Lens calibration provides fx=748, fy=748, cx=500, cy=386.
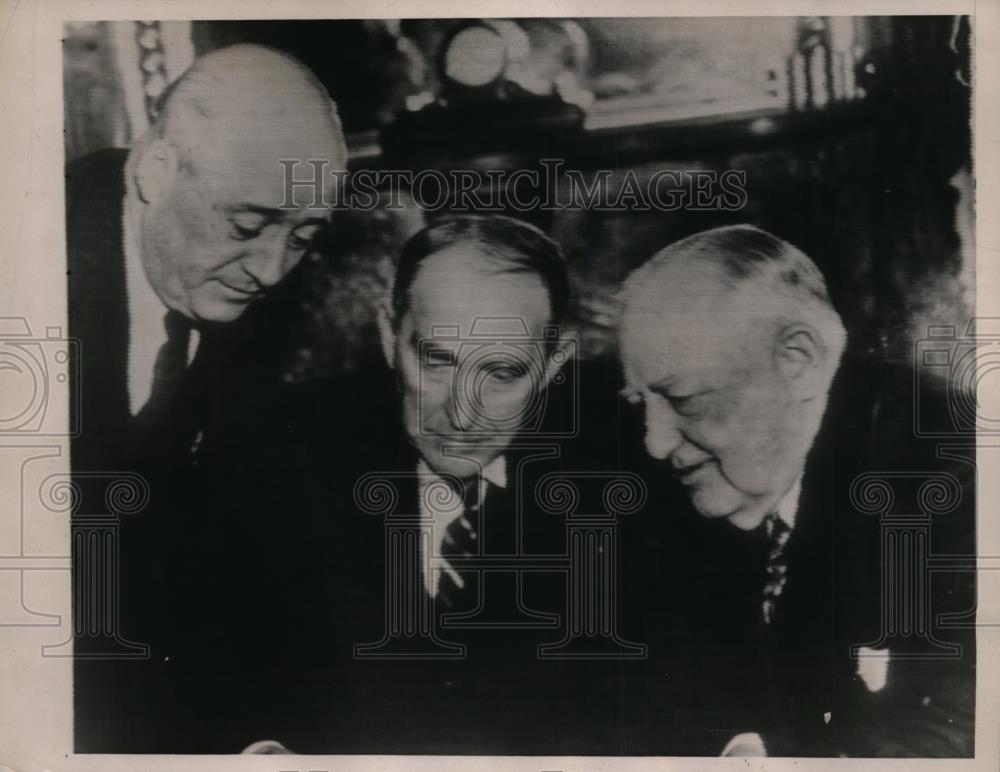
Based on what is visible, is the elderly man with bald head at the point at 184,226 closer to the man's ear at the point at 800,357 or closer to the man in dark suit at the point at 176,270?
the man in dark suit at the point at 176,270

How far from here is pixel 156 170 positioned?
1.47 meters

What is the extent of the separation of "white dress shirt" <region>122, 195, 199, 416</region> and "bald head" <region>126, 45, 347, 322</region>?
18 millimetres

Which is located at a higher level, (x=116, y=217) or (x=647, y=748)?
(x=116, y=217)

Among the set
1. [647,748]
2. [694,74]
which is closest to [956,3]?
[694,74]

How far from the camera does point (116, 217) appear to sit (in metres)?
1.48

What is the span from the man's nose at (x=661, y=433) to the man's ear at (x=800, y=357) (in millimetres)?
234

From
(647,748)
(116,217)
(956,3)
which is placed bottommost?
(647,748)

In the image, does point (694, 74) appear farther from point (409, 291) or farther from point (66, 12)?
point (66, 12)

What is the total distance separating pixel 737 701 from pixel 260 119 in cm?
148

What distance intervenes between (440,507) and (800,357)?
764 mm

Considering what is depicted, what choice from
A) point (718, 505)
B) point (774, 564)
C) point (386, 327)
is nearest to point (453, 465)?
point (386, 327)

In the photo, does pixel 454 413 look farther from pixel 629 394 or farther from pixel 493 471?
pixel 629 394

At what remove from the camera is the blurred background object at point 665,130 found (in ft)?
4.77

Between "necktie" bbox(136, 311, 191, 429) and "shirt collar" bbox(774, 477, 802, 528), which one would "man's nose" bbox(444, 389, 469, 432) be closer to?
"necktie" bbox(136, 311, 191, 429)
